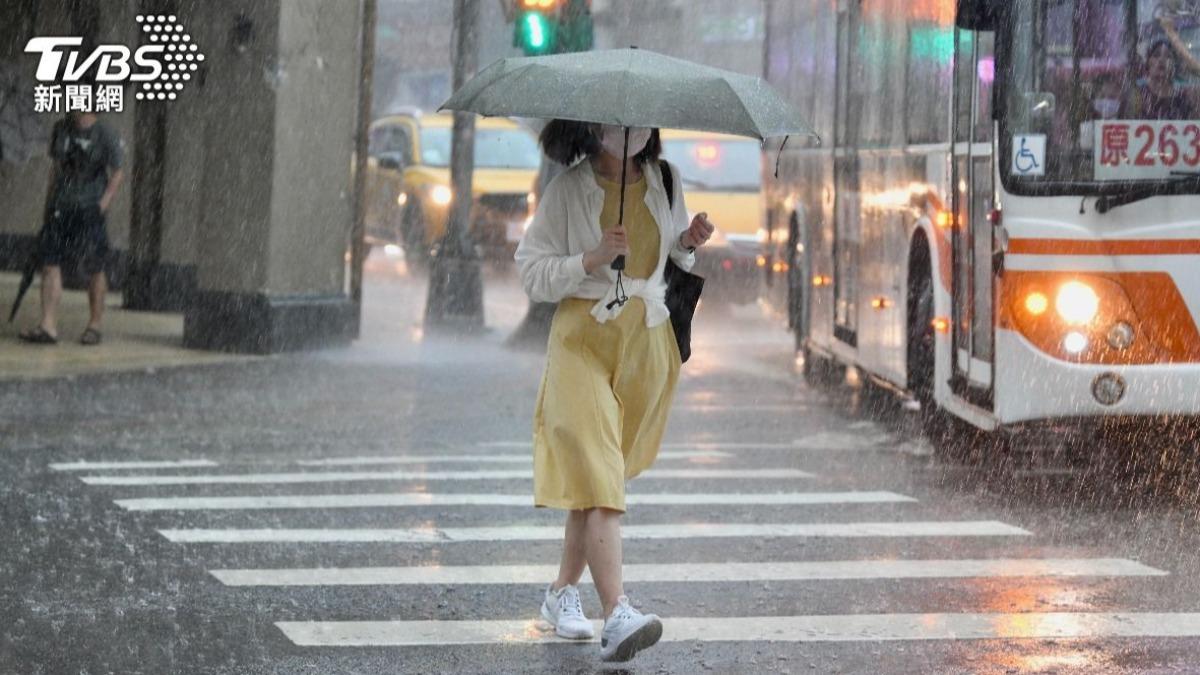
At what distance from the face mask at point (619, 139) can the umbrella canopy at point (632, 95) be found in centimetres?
21

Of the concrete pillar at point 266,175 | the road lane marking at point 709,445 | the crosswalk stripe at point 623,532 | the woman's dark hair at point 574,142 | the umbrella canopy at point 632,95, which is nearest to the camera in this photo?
the umbrella canopy at point 632,95

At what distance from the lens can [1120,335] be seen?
31.4 ft

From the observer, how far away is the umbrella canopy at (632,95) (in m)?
6.16

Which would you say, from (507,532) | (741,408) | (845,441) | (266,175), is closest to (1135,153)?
(845,441)

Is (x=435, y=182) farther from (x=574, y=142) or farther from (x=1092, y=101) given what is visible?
(x=574, y=142)

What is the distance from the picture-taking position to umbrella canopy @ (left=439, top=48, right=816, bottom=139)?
6164mm

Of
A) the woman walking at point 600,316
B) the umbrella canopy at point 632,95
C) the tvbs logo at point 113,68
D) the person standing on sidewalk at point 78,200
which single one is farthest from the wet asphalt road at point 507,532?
the tvbs logo at point 113,68

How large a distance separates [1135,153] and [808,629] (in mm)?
3710

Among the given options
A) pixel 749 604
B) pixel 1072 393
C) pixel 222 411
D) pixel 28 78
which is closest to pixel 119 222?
pixel 28 78

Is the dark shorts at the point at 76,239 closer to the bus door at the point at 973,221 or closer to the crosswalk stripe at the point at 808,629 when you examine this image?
the bus door at the point at 973,221

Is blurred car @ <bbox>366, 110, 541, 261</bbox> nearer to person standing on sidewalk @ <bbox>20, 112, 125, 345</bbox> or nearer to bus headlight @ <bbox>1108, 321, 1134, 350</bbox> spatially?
person standing on sidewalk @ <bbox>20, 112, 125, 345</bbox>

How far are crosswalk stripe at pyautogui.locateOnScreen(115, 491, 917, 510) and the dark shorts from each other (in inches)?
252

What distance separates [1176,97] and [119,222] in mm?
13785

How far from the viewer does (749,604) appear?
741cm
